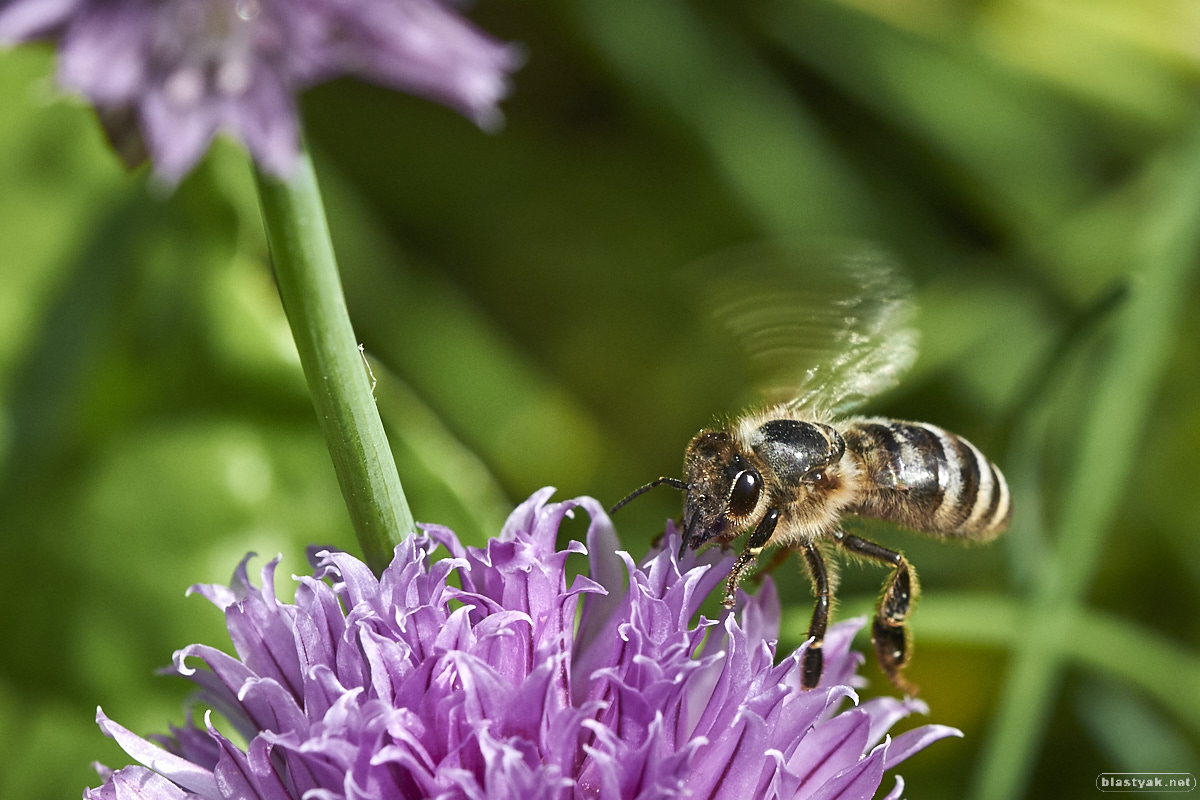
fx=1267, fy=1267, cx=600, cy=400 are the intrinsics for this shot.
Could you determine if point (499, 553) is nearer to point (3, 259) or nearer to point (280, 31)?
point (280, 31)

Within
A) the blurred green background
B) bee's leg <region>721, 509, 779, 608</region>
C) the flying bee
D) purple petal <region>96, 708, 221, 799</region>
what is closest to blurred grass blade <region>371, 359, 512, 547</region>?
the blurred green background

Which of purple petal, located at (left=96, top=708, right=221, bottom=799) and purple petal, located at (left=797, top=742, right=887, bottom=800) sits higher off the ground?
purple petal, located at (left=797, top=742, right=887, bottom=800)

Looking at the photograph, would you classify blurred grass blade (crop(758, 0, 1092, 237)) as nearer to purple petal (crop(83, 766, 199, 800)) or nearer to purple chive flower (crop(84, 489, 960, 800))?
purple chive flower (crop(84, 489, 960, 800))

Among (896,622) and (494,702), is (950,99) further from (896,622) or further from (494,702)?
(494,702)

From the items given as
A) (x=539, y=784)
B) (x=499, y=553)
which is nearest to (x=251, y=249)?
(x=499, y=553)

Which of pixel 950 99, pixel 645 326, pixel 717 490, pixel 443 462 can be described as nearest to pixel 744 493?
pixel 717 490

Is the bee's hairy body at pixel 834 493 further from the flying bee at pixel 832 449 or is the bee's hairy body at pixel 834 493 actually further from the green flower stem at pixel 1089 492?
the green flower stem at pixel 1089 492

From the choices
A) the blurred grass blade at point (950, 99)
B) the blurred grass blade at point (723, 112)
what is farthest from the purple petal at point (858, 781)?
the blurred grass blade at point (950, 99)
